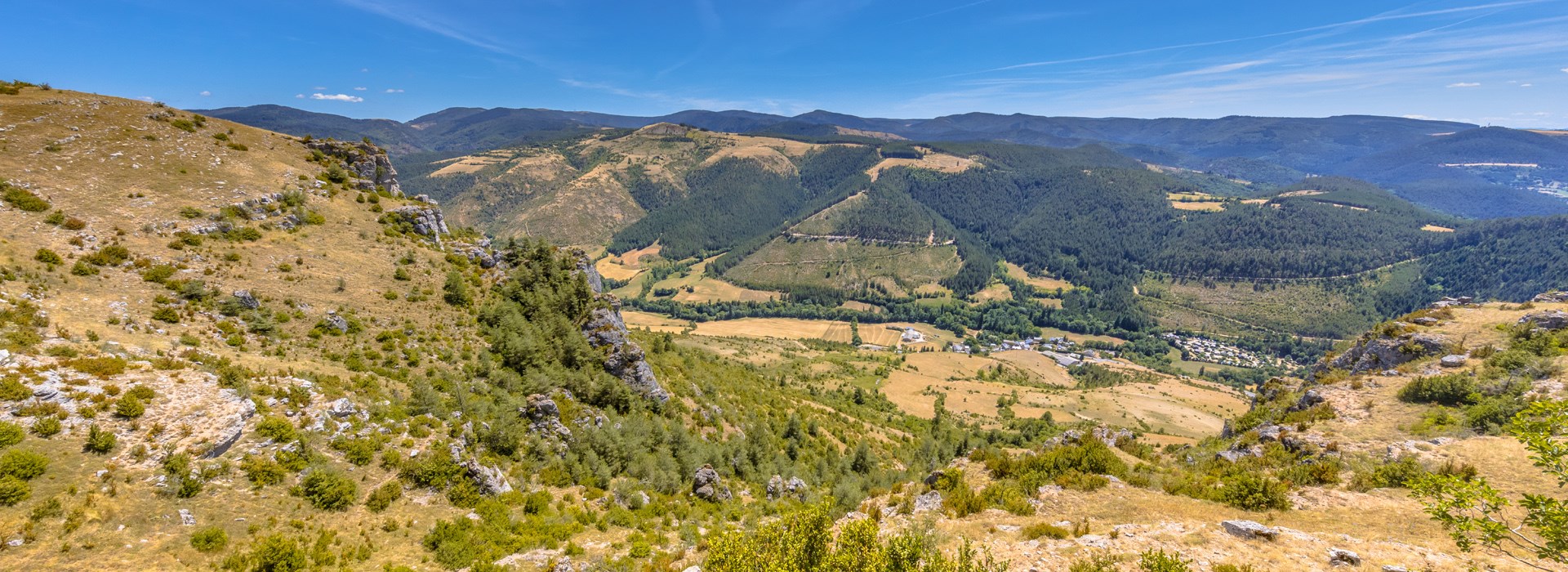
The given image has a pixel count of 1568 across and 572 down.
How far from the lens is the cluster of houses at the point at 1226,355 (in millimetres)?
177000

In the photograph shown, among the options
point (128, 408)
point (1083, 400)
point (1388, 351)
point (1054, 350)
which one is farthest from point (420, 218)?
point (1054, 350)

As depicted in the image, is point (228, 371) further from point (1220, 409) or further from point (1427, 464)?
point (1220, 409)

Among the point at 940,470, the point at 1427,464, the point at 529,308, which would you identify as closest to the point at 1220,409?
the point at 1427,464

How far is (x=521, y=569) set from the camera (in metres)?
19.4

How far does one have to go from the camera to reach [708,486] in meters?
31.7

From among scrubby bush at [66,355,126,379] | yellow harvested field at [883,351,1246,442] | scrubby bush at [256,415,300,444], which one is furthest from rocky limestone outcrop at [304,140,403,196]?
yellow harvested field at [883,351,1246,442]

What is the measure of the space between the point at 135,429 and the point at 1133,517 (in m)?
38.2

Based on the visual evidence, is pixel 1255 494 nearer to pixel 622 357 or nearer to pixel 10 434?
pixel 622 357

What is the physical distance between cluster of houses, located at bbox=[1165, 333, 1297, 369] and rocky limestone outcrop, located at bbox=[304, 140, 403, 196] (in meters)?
232

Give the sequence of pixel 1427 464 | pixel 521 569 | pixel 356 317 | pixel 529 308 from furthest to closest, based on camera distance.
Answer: pixel 529 308, pixel 356 317, pixel 1427 464, pixel 521 569

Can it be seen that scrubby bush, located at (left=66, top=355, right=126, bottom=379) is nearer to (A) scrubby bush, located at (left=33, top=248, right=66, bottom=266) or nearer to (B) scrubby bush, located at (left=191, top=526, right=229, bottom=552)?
(B) scrubby bush, located at (left=191, top=526, right=229, bottom=552)

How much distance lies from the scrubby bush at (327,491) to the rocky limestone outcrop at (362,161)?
39.1m

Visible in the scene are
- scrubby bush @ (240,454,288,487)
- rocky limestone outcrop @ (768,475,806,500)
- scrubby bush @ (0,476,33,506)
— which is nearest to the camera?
scrubby bush @ (0,476,33,506)

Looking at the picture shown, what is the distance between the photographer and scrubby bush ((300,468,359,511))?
750 inches
